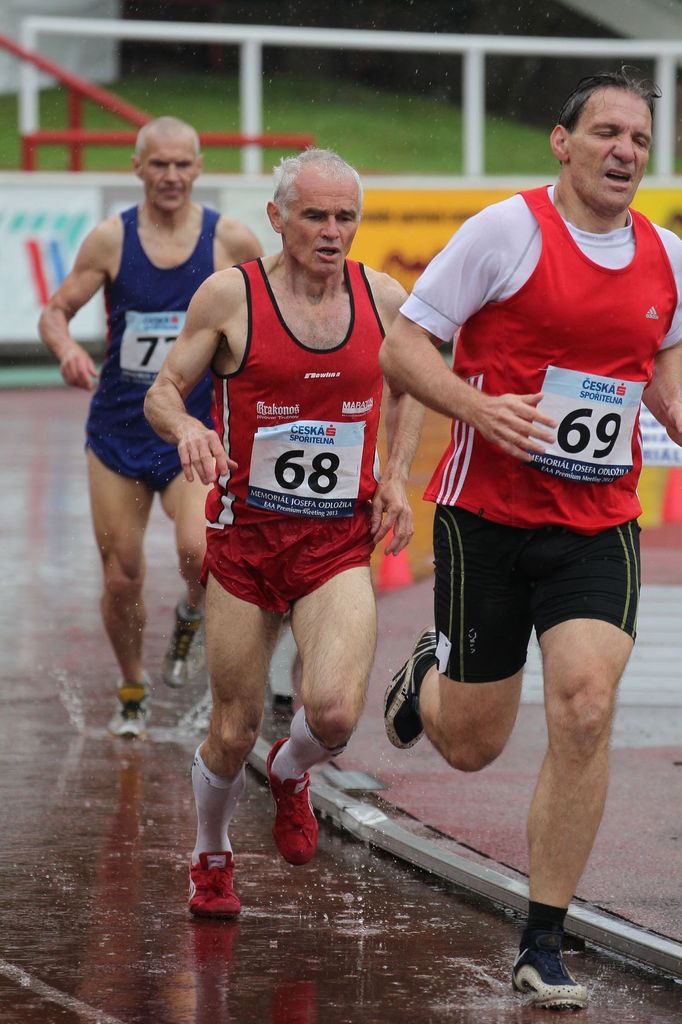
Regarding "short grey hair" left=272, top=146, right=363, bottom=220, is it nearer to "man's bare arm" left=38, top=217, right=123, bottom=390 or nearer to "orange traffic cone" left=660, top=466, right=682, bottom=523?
"man's bare arm" left=38, top=217, right=123, bottom=390

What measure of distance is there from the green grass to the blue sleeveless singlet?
22096 mm

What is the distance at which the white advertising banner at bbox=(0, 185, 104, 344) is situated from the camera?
20.4 m

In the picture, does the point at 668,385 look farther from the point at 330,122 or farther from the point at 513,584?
the point at 330,122

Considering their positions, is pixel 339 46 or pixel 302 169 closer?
pixel 302 169

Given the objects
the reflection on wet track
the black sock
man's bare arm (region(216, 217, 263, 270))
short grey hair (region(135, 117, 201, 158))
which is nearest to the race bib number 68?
the reflection on wet track

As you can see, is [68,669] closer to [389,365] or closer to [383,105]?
[389,365]

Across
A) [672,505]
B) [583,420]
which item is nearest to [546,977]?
[583,420]

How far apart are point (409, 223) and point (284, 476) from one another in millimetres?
16490

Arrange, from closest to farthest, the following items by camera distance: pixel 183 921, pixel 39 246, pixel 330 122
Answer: pixel 183 921
pixel 39 246
pixel 330 122

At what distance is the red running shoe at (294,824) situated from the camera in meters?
5.66

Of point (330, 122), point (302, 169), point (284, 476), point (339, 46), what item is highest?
point (339, 46)

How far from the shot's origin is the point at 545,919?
188 inches

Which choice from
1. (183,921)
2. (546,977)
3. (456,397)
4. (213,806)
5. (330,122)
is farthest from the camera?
(330,122)

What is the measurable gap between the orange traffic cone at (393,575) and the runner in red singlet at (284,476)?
5.28m
